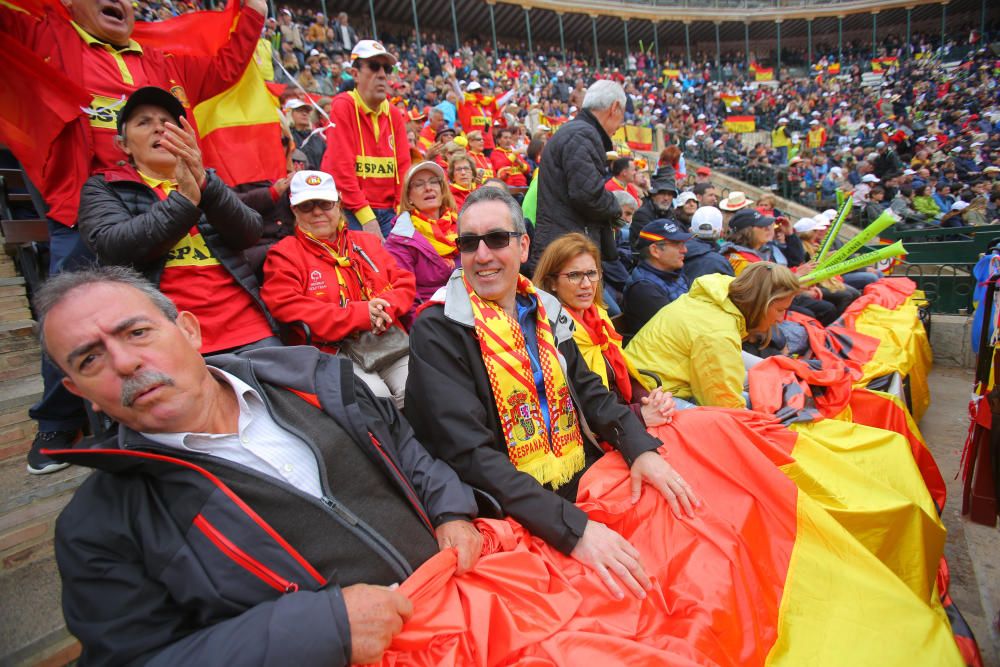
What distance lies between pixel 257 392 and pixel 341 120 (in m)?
2.98

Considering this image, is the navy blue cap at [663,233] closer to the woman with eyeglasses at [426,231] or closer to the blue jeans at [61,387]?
the woman with eyeglasses at [426,231]

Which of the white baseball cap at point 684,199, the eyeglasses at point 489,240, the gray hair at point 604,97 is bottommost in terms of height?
the white baseball cap at point 684,199

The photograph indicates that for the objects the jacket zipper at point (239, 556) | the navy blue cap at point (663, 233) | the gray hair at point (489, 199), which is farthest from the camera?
the navy blue cap at point (663, 233)

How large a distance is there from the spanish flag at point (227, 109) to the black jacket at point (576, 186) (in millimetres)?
2008

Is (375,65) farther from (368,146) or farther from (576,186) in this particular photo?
(576,186)

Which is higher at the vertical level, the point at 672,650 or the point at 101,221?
the point at 101,221

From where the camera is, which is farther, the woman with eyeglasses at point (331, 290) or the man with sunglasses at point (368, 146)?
the man with sunglasses at point (368, 146)

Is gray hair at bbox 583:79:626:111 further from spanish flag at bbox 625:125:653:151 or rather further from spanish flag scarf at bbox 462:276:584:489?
spanish flag at bbox 625:125:653:151

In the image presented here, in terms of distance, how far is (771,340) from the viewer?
152 inches

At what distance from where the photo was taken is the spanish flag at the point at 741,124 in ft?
82.9

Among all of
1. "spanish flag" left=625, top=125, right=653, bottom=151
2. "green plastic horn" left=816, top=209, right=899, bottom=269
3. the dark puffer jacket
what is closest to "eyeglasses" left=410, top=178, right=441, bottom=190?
the dark puffer jacket

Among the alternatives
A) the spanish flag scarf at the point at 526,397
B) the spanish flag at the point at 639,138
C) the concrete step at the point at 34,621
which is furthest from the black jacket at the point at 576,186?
the spanish flag at the point at 639,138

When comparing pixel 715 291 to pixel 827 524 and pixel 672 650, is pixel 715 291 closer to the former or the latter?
pixel 827 524

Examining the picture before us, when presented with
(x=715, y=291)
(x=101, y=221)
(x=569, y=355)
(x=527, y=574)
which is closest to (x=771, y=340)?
(x=715, y=291)
